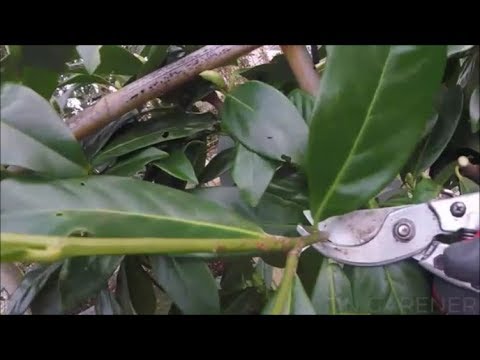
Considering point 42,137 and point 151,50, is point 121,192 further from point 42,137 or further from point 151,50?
point 151,50

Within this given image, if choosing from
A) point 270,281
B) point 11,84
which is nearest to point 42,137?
point 11,84

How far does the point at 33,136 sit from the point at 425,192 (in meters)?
0.34

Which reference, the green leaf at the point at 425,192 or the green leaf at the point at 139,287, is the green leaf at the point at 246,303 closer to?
the green leaf at the point at 139,287

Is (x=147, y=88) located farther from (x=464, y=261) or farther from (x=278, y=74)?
(x=464, y=261)

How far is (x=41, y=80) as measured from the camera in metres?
0.53

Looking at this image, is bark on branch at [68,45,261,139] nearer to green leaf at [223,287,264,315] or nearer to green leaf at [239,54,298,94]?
green leaf at [239,54,298,94]

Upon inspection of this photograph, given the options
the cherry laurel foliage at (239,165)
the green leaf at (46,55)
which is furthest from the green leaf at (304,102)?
the green leaf at (46,55)

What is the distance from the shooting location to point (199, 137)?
629mm

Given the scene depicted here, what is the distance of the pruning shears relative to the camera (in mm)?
457

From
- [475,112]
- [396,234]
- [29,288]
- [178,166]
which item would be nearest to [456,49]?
[475,112]

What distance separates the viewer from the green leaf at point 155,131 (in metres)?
0.57

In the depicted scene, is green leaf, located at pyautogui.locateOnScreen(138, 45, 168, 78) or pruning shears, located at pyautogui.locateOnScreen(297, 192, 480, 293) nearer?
pruning shears, located at pyautogui.locateOnScreen(297, 192, 480, 293)

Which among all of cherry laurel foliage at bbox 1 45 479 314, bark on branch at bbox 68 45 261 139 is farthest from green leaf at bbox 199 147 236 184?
bark on branch at bbox 68 45 261 139

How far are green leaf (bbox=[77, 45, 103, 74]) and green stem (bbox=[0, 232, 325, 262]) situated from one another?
18 centimetres
